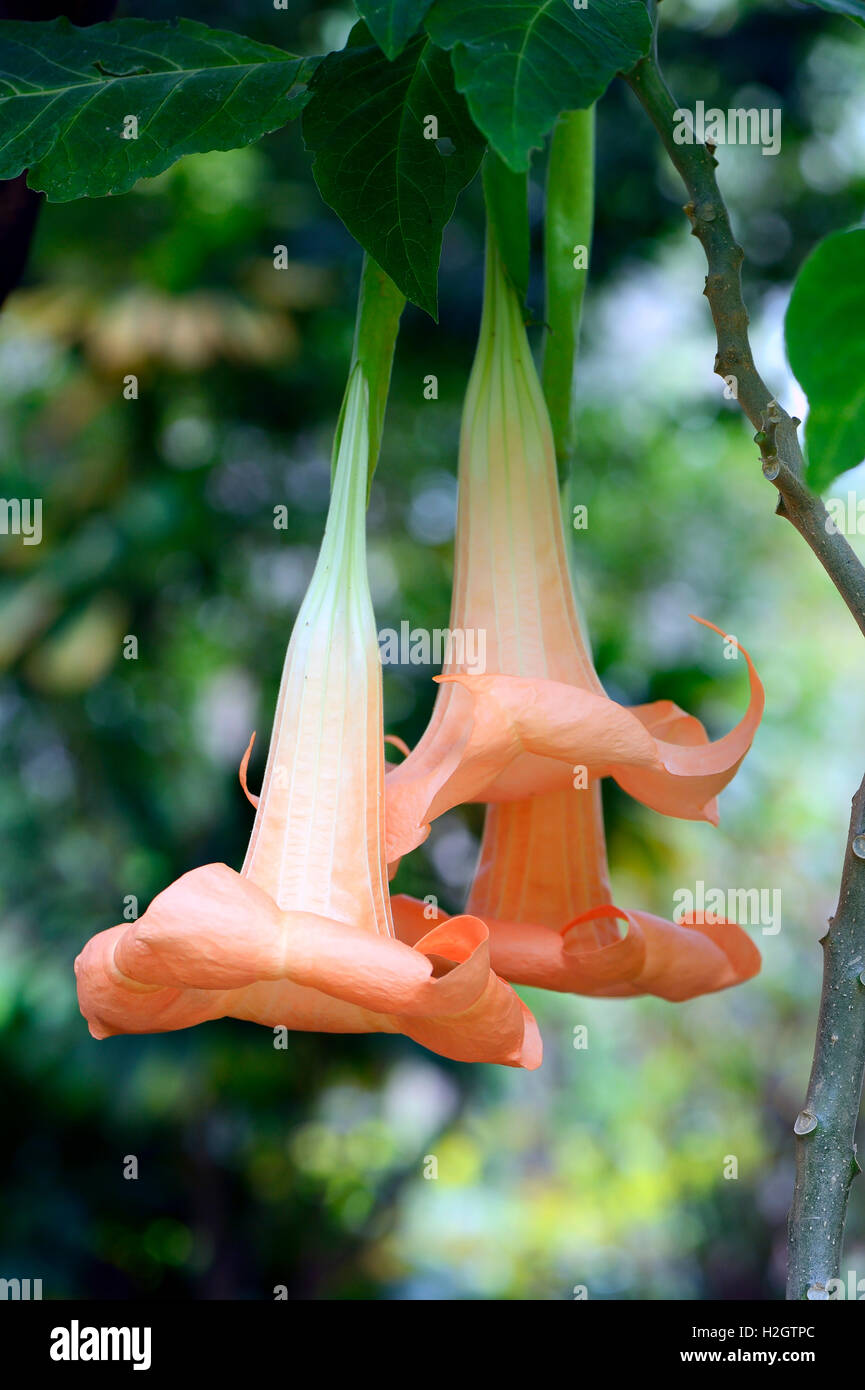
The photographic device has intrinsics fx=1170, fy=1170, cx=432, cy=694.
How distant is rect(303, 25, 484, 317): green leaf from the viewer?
1.40ft

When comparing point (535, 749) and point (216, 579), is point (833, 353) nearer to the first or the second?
point (535, 749)

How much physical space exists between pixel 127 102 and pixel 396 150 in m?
0.12

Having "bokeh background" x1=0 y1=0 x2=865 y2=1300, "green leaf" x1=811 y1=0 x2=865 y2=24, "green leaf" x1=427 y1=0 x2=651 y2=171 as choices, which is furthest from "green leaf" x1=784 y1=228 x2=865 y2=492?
"bokeh background" x1=0 y1=0 x2=865 y2=1300

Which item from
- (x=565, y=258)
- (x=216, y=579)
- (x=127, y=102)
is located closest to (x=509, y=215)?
(x=565, y=258)

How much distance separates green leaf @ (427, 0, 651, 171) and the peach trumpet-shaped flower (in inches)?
5.1

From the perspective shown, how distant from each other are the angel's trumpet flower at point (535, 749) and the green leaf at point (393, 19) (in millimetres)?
141

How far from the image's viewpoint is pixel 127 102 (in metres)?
0.47

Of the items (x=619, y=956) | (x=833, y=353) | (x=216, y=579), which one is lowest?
(x=619, y=956)

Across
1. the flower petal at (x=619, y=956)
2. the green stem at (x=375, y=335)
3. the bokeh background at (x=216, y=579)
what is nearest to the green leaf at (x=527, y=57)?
the green stem at (x=375, y=335)

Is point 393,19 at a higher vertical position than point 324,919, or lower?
higher

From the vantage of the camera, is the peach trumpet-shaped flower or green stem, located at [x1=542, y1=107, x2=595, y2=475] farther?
green stem, located at [x1=542, y1=107, x2=595, y2=475]

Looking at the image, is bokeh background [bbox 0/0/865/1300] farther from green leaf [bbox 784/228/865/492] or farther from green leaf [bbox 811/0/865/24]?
green leaf [bbox 784/228/865/492]

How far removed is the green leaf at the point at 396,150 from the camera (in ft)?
1.40

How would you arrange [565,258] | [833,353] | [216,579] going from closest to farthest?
1. [833,353]
2. [565,258]
3. [216,579]
